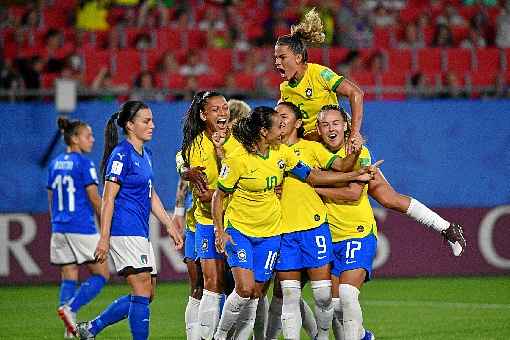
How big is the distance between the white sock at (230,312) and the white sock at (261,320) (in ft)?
2.24

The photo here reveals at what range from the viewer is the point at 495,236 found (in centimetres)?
1652

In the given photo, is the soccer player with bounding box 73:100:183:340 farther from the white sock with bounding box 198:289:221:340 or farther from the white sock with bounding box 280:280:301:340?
the white sock with bounding box 280:280:301:340

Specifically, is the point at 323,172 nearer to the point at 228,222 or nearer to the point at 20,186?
the point at 228,222

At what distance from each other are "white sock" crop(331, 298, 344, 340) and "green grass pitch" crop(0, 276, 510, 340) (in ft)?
4.81

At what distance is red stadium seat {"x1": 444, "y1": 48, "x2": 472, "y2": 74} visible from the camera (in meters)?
18.7

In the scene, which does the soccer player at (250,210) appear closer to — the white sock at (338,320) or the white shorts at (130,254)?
the white sock at (338,320)

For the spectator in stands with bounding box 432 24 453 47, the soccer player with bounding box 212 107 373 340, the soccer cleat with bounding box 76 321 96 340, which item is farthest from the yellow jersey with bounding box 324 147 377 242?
the spectator in stands with bounding box 432 24 453 47

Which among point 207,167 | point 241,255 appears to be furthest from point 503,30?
point 241,255

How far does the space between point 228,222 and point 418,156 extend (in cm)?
843

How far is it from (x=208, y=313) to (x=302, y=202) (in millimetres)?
1144

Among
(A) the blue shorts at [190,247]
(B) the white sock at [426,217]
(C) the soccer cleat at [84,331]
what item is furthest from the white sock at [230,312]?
(B) the white sock at [426,217]

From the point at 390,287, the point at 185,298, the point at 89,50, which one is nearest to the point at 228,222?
the point at 185,298

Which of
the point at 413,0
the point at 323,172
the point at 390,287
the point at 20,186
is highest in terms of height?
the point at 413,0

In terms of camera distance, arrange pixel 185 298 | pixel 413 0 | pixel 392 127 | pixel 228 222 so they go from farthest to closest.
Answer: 1. pixel 413 0
2. pixel 392 127
3. pixel 185 298
4. pixel 228 222
